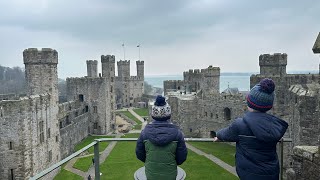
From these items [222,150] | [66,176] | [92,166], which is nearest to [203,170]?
[222,150]

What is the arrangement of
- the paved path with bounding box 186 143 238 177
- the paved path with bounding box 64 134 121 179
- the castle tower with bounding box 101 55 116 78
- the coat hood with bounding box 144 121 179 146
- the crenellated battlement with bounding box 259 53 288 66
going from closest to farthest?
the coat hood with bounding box 144 121 179 146 < the paved path with bounding box 186 143 238 177 < the paved path with bounding box 64 134 121 179 < the crenellated battlement with bounding box 259 53 288 66 < the castle tower with bounding box 101 55 116 78

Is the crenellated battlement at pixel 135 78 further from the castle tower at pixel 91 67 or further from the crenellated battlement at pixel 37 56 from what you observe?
the crenellated battlement at pixel 37 56

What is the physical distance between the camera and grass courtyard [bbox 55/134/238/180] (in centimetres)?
2642

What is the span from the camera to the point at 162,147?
5883 millimetres

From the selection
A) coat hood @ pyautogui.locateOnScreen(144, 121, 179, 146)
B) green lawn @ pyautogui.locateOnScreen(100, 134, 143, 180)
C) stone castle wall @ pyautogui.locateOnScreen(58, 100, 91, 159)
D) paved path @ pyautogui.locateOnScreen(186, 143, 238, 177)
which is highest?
coat hood @ pyautogui.locateOnScreen(144, 121, 179, 146)

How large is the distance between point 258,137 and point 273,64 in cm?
3163

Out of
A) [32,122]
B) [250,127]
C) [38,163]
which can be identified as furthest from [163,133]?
[38,163]

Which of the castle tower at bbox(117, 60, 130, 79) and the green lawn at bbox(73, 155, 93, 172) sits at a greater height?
the castle tower at bbox(117, 60, 130, 79)

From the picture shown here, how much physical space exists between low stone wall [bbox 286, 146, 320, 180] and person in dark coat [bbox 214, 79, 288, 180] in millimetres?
629

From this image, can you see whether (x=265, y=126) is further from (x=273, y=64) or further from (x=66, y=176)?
(x=273, y=64)

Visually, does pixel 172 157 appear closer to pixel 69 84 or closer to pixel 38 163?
pixel 38 163

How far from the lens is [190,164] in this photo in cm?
2916

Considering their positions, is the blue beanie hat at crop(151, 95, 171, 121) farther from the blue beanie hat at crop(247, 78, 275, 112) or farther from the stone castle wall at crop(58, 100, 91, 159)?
the stone castle wall at crop(58, 100, 91, 159)

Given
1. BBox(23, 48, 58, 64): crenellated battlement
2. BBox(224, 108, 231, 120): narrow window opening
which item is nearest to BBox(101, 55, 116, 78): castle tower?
BBox(224, 108, 231, 120): narrow window opening
